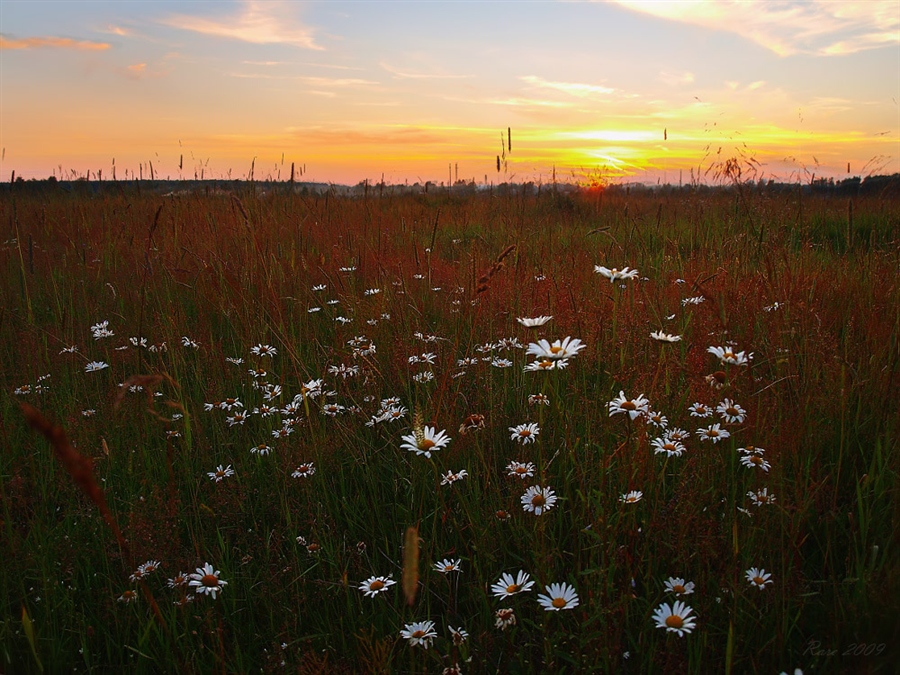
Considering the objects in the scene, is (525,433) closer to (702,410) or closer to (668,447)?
(668,447)

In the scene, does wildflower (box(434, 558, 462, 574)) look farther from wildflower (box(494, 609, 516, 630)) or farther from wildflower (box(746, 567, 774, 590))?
wildflower (box(746, 567, 774, 590))

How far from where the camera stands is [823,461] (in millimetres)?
1883

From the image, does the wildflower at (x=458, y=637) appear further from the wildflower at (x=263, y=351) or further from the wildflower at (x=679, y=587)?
the wildflower at (x=263, y=351)

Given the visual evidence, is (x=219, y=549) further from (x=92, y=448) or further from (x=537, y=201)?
(x=537, y=201)

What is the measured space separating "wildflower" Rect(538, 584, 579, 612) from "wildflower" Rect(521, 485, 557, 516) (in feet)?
0.63

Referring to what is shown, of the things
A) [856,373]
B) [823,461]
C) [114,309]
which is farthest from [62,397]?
[856,373]

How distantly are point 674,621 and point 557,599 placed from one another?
24cm

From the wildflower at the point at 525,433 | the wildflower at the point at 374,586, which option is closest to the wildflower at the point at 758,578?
the wildflower at the point at 525,433

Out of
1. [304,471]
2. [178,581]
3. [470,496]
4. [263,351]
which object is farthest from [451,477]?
[263,351]

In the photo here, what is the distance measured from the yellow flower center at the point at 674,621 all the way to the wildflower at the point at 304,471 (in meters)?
1.12

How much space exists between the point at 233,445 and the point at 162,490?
1.09 feet

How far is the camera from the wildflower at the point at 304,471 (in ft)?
6.12

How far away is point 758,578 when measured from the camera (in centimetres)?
134

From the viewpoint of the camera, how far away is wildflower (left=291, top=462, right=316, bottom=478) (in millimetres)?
1864
